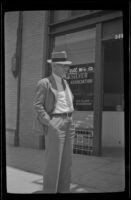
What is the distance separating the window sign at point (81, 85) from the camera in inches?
114

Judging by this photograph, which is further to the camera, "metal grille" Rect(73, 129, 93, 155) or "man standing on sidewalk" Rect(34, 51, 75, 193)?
"metal grille" Rect(73, 129, 93, 155)

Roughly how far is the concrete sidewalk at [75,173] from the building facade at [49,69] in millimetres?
124

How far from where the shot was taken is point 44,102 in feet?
9.39

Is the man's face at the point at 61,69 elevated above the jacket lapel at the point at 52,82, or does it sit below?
above

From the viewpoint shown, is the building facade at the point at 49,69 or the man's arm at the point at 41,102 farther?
the building facade at the point at 49,69

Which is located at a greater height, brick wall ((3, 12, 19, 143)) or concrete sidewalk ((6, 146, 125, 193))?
brick wall ((3, 12, 19, 143))

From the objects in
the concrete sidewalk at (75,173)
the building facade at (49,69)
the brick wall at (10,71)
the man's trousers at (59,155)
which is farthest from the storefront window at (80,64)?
the concrete sidewalk at (75,173)

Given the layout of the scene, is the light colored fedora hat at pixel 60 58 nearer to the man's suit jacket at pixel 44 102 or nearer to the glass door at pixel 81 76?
the glass door at pixel 81 76

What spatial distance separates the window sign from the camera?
2.90m

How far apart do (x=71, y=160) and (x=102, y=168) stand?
1.33 ft

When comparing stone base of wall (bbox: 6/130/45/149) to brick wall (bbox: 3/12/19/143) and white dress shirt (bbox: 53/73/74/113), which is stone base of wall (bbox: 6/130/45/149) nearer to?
brick wall (bbox: 3/12/19/143)

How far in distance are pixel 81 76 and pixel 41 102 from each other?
0.53 meters

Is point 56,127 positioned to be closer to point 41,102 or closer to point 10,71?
point 41,102

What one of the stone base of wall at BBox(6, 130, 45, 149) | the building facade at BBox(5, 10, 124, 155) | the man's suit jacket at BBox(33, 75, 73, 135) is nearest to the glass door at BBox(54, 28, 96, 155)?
the building facade at BBox(5, 10, 124, 155)
